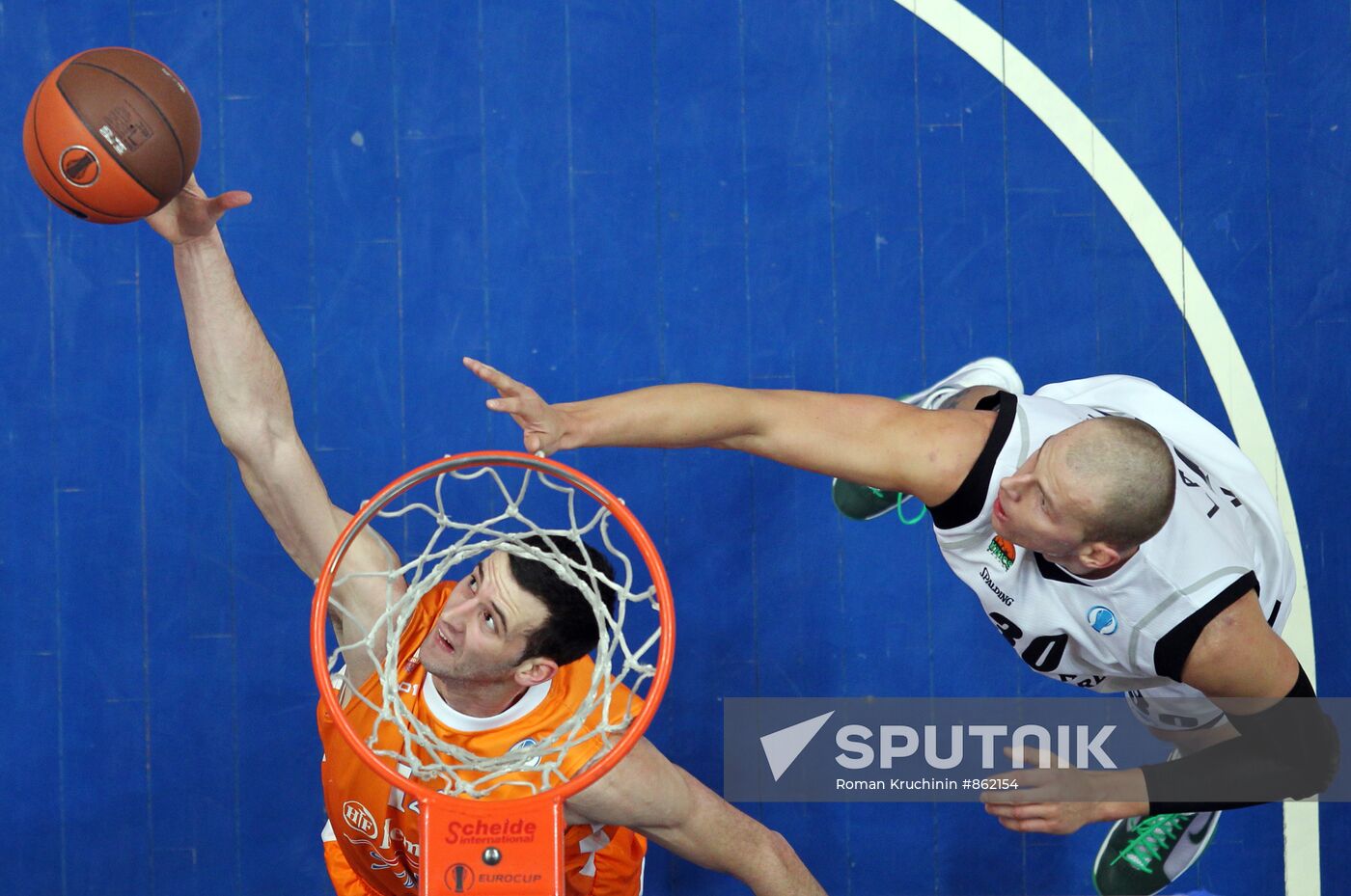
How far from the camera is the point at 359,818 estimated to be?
2.96 m

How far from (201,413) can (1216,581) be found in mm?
3125

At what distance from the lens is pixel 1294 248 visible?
4328 millimetres

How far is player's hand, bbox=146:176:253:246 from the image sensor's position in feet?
8.81

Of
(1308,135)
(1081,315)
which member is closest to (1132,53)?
(1308,135)

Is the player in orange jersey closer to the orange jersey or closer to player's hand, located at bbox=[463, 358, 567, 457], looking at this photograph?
the orange jersey

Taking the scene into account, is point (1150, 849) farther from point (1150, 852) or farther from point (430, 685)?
point (430, 685)

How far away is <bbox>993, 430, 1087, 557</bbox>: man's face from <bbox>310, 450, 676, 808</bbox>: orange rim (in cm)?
86

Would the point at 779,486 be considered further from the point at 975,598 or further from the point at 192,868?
the point at 192,868

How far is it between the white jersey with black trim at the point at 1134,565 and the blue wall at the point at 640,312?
2.88ft

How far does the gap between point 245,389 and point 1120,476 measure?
1.97 m

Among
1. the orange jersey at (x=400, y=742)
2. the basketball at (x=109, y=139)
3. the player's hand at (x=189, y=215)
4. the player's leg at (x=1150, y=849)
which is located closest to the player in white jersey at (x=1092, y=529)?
the player's leg at (x=1150, y=849)

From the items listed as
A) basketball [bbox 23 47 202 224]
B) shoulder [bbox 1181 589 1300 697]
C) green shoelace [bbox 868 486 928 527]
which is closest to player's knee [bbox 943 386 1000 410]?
green shoelace [bbox 868 486 928 527]

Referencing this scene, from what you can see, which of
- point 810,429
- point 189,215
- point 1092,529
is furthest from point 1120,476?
point 189,215

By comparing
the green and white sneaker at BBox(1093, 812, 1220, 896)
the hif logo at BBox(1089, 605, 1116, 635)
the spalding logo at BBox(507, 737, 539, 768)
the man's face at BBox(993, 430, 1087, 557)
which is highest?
the man's face at BBox(993, 430, 1087, 557)
